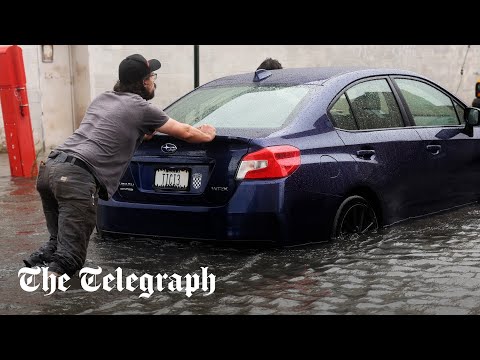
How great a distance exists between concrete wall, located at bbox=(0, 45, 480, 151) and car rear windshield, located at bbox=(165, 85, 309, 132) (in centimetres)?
1024

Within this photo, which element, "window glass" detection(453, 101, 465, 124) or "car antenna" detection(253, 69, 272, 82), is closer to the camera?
"car antenna" detection(253, 69, 272, 82)

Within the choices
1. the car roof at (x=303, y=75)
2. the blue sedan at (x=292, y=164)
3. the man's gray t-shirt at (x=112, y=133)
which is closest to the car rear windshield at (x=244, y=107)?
the blue sedan at (x=292, y=164)

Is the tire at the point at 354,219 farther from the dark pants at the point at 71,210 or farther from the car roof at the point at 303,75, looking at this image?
the dark pants at the point at 71,210

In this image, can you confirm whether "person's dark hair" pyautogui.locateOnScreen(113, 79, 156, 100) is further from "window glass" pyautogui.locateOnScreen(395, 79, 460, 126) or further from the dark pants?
"window glass" pyautogui.locateOnScreen(395, 79, 460, 126)

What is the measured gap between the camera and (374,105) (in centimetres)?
730

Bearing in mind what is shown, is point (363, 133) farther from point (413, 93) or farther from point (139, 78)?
point (139, 78)

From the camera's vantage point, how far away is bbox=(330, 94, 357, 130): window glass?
6832 millimetres

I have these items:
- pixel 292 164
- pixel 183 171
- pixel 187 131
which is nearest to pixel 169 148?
pixel 183 171

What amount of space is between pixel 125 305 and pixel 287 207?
1.53m

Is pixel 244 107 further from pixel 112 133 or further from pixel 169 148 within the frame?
pixel 112 133

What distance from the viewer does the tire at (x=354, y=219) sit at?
21.8 ft

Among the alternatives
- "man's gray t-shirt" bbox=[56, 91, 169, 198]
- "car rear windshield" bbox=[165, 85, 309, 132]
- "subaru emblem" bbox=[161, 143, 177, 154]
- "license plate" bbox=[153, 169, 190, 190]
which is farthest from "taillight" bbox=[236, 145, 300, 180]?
"man's gray t-shirt" bbox=[56, 91, 169, 198]

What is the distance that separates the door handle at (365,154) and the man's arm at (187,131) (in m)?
1.27

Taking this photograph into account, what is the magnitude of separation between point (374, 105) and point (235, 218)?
187cm
